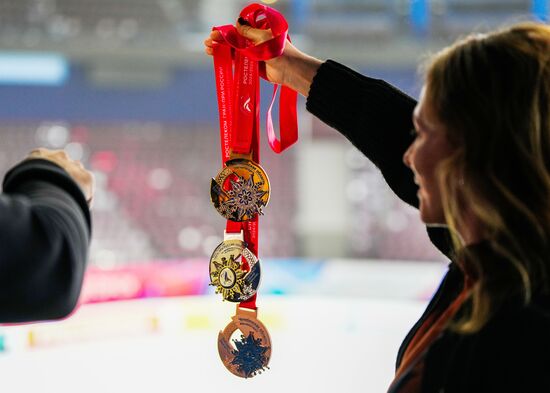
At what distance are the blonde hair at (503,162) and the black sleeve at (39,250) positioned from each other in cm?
34

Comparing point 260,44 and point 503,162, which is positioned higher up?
point 260,44

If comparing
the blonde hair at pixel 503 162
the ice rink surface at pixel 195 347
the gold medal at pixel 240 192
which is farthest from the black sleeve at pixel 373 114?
the ice rink surface at pixel 195 347

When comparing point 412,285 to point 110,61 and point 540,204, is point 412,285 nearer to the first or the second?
point 540,204

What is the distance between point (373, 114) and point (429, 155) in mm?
243

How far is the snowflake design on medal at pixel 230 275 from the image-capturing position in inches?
34.6

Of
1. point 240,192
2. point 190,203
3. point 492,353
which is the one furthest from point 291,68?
point 190,203

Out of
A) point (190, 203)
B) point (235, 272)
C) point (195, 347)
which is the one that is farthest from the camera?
point (190, 203)

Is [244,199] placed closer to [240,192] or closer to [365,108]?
[240,192]

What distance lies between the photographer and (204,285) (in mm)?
2725

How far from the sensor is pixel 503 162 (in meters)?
0.68

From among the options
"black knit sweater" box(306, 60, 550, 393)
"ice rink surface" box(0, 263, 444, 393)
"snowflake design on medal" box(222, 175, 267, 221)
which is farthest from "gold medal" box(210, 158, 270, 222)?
"ice rink surface" box(0, 263, 444, 393)

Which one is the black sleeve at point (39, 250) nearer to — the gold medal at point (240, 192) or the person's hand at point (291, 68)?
the gold medal at point (240, 192)

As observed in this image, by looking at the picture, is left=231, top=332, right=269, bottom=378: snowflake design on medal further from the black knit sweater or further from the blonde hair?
the blonde hair

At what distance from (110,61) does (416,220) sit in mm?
3270
